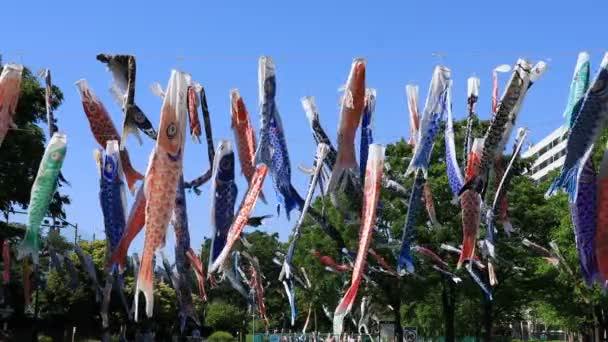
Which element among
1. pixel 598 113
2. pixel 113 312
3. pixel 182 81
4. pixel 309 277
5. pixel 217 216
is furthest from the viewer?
pixel 113 312

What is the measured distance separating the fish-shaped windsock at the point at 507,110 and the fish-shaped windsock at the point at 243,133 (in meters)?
5.35

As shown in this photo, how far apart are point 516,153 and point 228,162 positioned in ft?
22.2

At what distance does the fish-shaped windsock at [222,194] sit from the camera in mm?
19000

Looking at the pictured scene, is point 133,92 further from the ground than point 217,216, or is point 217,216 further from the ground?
point 133,92

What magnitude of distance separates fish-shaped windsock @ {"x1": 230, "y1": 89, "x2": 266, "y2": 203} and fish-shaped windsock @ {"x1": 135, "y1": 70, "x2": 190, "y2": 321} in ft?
7.93

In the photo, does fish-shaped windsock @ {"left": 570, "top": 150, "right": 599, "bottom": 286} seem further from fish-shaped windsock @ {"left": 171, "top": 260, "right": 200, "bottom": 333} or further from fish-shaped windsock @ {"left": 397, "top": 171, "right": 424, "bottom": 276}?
fish-shaped windsock @ {"left": 171, "top": 260, "right": 200, "bottom": 333}

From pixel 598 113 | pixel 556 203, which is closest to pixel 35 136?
pixel 598 113

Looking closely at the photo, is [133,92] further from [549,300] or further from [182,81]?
[549,300]

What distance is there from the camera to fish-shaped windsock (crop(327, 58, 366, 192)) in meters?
18.2

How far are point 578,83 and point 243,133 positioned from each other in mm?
7635

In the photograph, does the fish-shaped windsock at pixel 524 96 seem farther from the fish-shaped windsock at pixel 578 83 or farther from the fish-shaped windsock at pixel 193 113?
the fish-shaped windsock at pixel 193 113

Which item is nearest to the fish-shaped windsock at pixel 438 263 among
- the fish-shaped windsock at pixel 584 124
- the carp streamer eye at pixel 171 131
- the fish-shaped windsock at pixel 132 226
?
the fish-shaped windsock at pixel 584 124

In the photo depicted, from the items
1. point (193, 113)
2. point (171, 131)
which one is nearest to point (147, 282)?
point (171, 131)

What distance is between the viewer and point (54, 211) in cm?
2909
